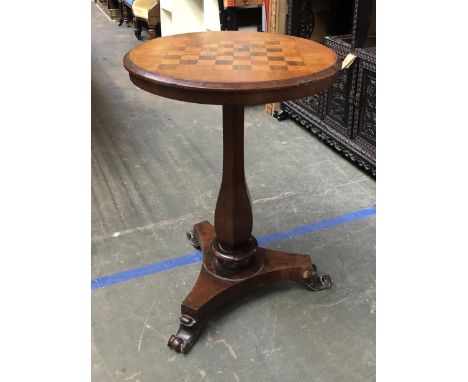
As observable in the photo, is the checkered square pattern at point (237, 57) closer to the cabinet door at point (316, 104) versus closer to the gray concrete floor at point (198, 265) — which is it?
the gray concrete floor at point (198, 265)

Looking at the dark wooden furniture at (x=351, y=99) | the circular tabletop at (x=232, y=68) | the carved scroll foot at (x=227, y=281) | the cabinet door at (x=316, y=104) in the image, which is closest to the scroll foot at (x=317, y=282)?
the carved scroll foot at (x=227, y=281)

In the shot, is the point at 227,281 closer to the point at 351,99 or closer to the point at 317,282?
the point at 317,282

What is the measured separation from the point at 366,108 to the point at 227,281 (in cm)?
137

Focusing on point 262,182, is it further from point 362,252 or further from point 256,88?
point 256,88

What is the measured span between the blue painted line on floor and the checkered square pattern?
2.69ft

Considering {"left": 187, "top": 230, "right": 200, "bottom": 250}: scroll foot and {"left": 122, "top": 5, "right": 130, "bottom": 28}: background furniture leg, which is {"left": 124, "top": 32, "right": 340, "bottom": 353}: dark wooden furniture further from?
{"left": 122, "top": 5, "right": 130, "bottom": 28}: background furniture leg

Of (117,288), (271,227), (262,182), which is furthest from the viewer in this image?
(262,182)

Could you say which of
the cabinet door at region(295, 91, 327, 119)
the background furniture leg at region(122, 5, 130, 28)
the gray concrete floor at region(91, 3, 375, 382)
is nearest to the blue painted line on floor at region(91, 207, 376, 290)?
the gray concrete floor at region(91, 3, 375, 382)

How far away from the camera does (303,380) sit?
4.41 ft

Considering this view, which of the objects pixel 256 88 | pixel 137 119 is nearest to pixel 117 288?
pixel 256 88

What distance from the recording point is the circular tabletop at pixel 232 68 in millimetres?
1138

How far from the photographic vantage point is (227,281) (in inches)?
62.0

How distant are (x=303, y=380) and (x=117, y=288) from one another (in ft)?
2.45

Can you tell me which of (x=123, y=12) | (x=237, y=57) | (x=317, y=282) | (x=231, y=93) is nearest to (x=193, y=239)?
(x=317, y=282)
